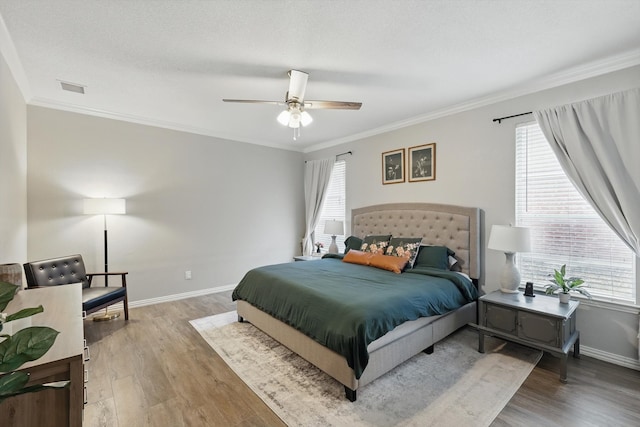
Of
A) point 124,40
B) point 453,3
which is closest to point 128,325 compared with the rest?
point 124,40

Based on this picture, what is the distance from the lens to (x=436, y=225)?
3.91 meters

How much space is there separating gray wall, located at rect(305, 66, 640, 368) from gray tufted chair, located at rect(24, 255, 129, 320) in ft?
12.7

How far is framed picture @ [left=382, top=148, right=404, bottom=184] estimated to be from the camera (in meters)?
4.45

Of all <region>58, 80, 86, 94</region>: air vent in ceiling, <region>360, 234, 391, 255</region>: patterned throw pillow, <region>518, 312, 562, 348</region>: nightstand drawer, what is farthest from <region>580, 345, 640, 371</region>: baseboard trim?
<region>58, 80, 86, 94</region>: air vent in ceiling

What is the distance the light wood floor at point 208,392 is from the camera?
1993 mm

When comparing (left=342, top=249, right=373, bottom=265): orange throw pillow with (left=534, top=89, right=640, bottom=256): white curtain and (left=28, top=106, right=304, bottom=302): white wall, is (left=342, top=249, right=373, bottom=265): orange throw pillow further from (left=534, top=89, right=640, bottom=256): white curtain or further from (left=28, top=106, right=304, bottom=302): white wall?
(left=534, top=89, right=640, bottom=256): white curtain

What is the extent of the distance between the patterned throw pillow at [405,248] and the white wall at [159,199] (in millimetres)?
2706

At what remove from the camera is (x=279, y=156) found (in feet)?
19.5

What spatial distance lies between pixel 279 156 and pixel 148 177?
2.44 meters

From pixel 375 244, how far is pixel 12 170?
414 centimetres

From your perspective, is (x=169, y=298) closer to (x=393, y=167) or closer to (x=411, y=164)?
(x=393, y=167)

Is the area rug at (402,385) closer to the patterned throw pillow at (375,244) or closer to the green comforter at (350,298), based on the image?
the green comforter at (350,298)

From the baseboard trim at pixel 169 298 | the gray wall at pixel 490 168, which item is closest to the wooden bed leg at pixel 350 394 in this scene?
the gray wall at pixel 490 168

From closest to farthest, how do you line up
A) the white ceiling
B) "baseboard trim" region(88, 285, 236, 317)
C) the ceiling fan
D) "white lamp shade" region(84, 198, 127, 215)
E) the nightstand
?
1. the white ceiling
2. the nightstand
3. the ceiling fan
4. "white lamp shade" region(84, 198, 127, 215)
5. "baseboard trim" region(88, 285, 236, 317)
